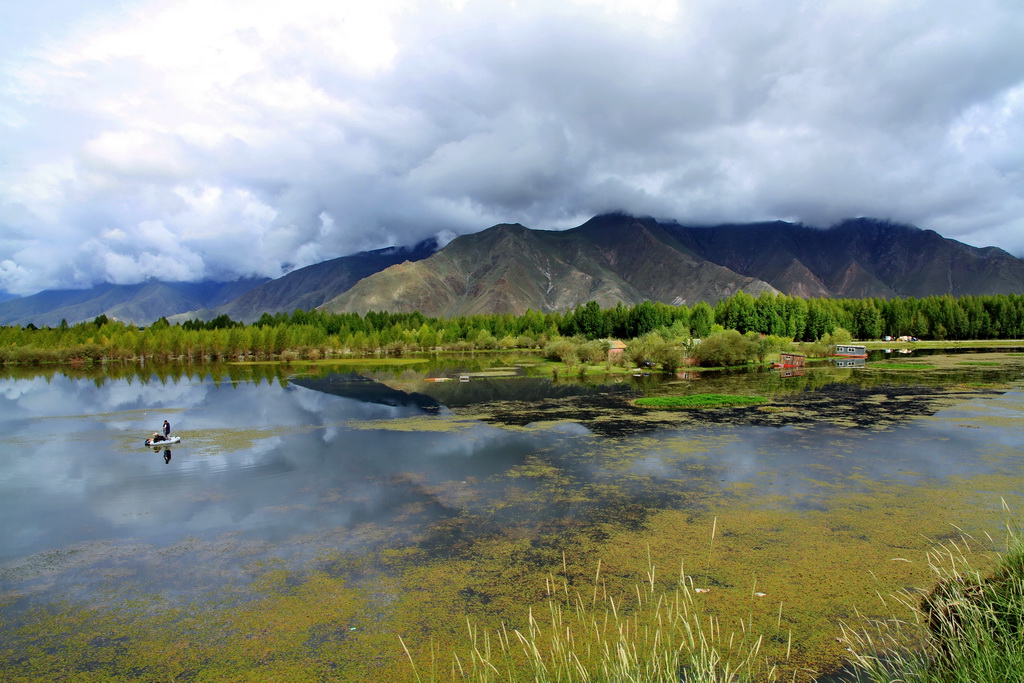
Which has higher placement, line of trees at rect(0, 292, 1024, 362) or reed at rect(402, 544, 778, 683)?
line of trees at rect(0, 292, 1024, 362)

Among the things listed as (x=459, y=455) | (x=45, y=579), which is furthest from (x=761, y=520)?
(x=45, y=579)

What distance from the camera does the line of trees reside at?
11350cm

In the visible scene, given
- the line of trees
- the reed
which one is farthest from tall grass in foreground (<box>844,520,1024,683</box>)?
the line of trees

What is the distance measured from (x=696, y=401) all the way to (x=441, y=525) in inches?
1119

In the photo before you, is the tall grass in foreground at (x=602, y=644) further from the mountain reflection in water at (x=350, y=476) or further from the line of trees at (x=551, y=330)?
the line of trees at (x=551, y=330)

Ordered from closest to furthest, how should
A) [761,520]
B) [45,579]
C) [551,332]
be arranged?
[45,579]
[761,520]
[551,332]

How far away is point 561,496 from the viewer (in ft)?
60.5

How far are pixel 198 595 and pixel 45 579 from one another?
13.8ft

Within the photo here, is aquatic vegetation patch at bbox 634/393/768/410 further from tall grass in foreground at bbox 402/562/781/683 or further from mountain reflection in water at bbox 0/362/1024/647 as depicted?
tall grass in foreground at bbox 402/562/781/683

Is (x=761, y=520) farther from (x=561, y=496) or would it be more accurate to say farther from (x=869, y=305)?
(x=869, y=305)

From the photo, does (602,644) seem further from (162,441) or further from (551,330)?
(551,330)

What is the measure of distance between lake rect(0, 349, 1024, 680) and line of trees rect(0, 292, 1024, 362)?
8722 centimetres

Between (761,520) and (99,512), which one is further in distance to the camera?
(99,512)

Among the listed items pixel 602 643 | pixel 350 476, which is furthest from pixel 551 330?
pixel 602 643
